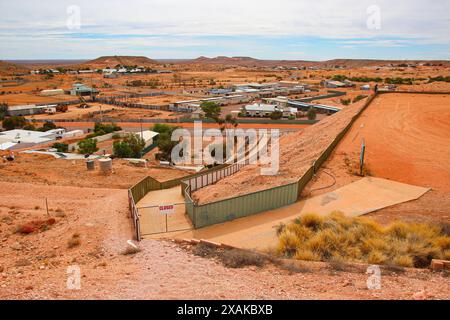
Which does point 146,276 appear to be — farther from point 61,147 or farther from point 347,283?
point 61,147

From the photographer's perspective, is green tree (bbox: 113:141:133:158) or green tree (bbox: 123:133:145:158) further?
green tree (bbox: 123:133:145:158)

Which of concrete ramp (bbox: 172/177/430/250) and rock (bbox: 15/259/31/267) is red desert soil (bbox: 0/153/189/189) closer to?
rock (bbox: 15/259/31/267)

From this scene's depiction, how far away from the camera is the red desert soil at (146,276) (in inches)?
312

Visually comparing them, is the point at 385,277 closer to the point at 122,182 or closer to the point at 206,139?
the point at 122,182

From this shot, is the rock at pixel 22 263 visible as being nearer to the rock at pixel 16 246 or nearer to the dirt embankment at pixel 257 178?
the rock at pixel 16 246

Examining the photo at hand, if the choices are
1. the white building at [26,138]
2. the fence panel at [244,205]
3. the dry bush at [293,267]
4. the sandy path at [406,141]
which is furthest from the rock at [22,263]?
the white building at [26,138]

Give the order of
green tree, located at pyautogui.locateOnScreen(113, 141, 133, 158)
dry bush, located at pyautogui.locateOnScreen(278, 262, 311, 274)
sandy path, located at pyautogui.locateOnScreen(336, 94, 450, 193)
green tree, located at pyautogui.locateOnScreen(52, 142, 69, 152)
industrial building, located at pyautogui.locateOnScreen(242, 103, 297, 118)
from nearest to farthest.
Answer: dry bush, located at pyautogui.locateOnScreen(278, 262, 311, 274) < sandy path, located at pyautogui.locateOnScreen(336, 94, 450, 193) < green tree, located at pyautogui.locateOnScreen(113, 141, 133, 158) < green tree, located at pyautogui.locateOnScreen(52, 142, 69, 152) < industrial building, located at pyautogui.locateOnScreen(242, 103, 297, 118)

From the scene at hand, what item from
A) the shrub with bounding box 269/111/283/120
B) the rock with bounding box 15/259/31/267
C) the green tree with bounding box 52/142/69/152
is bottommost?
the green tree with bounding box 52/142/69/152

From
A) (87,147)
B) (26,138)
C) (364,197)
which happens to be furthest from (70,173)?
(26,138)

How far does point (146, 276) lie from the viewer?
9.09 metres

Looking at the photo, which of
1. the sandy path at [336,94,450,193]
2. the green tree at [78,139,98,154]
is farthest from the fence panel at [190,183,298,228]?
the green tree at [78,139,98,154]

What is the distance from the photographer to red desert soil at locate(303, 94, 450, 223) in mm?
14750

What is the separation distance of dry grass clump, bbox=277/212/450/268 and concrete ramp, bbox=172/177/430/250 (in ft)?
3.47

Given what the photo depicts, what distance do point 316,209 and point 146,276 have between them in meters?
7.91
